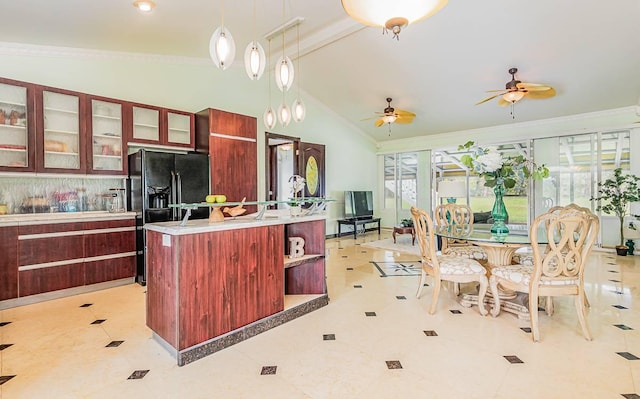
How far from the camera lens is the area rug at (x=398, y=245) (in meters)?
6.09

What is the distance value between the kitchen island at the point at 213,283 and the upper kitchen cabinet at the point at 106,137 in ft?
7.76

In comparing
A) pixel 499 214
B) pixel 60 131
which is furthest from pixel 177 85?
pixel 499 214

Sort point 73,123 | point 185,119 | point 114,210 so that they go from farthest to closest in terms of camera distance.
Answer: point 185,119 < point 114,210 < point 73,123

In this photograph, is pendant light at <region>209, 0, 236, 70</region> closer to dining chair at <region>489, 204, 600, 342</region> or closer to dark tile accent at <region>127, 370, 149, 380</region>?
dark tile accent at <region>127, 370, 149, 380</region>

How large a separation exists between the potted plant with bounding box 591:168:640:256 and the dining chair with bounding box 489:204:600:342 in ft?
14.2

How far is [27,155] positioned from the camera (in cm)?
359

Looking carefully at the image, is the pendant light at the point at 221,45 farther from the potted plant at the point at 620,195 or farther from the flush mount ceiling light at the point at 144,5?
the potted plant at the point at 620,195

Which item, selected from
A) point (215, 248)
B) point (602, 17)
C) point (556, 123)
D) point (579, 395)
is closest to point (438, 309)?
point (579, 395)

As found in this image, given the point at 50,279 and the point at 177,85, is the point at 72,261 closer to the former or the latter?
the point at 50,279

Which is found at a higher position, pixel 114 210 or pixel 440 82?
pixel 440 82

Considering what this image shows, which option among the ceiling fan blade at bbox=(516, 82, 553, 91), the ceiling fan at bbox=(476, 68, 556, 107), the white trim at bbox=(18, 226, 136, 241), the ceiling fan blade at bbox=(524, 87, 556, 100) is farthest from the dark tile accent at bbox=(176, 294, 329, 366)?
the ceiling fan blade at bbox=(524, 87, 556, 100)

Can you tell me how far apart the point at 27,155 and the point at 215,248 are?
299 cm

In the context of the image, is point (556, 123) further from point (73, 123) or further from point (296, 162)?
point (73, 123)

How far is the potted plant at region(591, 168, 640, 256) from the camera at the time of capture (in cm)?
554
